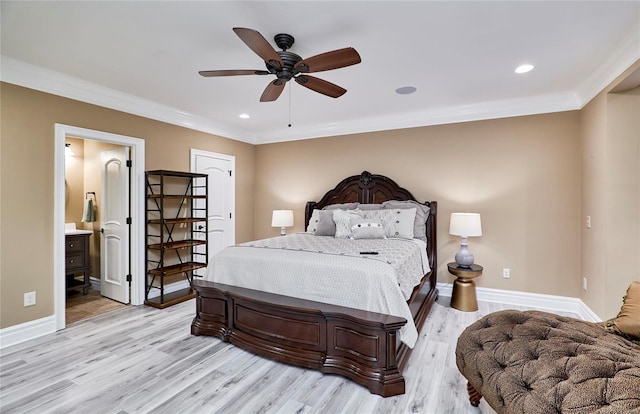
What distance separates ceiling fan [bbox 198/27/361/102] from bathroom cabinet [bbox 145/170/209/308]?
219 cm

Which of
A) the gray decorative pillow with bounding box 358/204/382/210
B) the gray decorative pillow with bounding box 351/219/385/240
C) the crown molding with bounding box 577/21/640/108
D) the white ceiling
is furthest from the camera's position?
the gray decorative pillow with bounding box 358/204/382/210

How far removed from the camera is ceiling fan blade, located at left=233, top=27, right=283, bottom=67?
177 cm

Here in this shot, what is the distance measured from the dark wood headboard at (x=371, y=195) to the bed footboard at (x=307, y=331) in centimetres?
228

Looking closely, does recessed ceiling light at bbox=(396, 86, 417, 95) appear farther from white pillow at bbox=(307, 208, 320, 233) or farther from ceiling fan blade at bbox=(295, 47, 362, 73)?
white pillow at bbox=(307, 208, 320, 233)

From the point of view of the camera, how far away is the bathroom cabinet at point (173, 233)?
3953 millimetres

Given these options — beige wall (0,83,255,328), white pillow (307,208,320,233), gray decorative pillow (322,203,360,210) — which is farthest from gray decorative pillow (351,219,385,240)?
beige wall (0,83,255,328)

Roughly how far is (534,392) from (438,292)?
120 inches

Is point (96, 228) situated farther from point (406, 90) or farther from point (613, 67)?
point (613, 67)

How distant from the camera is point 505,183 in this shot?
156 inches

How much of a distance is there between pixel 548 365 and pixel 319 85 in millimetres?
2310

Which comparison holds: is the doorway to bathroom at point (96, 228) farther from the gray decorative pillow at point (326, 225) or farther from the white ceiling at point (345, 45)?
the gray decorative pillow at point (326, 225)

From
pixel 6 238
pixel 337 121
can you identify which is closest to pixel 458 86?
pixel 337 121

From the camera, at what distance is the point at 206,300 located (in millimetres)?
2971

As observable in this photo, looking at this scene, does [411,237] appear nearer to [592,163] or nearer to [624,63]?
[592,163]
